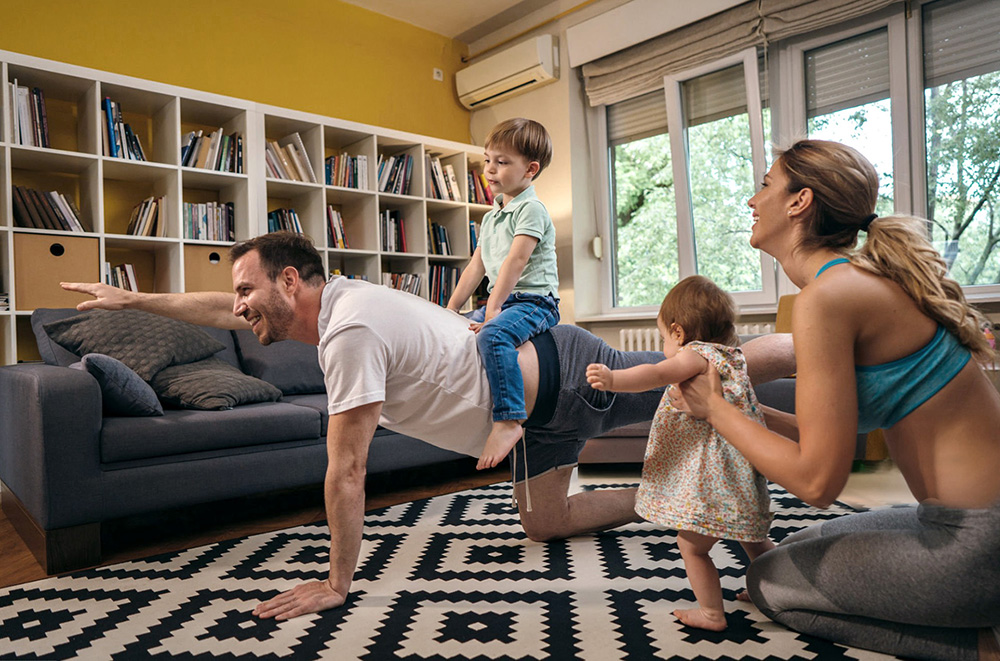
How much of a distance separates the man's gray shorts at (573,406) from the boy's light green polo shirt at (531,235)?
17.4 inches

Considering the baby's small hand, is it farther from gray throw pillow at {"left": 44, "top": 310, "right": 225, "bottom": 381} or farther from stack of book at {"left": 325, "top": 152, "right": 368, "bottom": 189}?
stack of book at {"left": 325, "top": 152, "right": 368, "bottom": 189}

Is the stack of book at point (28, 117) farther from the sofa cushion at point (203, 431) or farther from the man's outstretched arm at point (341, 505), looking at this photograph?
the man's outstretched arm at point (341, 505)

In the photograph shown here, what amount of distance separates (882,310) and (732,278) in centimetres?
324

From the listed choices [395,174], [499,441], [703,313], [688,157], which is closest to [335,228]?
[395,174]

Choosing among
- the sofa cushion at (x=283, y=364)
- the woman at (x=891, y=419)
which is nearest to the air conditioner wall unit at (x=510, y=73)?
the sofa cushion at (x=283, y=364)

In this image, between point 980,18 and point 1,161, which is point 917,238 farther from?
point 1,161

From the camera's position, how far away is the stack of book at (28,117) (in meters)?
3.21

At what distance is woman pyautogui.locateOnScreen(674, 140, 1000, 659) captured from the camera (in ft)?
3.96

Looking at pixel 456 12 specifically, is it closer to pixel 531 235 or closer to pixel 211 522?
pixel 531 235

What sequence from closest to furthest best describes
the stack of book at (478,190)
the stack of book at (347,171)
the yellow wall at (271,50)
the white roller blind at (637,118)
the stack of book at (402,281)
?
the yellow wall at (271,50) < the stack of book at (347,171) < the stack of book at (402,281) < the white roller blind at (637,118) < the stack of book at (478,190)

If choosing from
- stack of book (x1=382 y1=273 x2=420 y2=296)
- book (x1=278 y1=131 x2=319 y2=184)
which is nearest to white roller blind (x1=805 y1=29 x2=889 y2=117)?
stack of book (x1=382 y1=273 x2=420 y2=296)

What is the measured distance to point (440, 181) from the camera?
15.9 feet

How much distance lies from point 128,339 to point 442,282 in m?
2.48

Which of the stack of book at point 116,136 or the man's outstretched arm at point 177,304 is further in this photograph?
the stack of book at point 116,136
